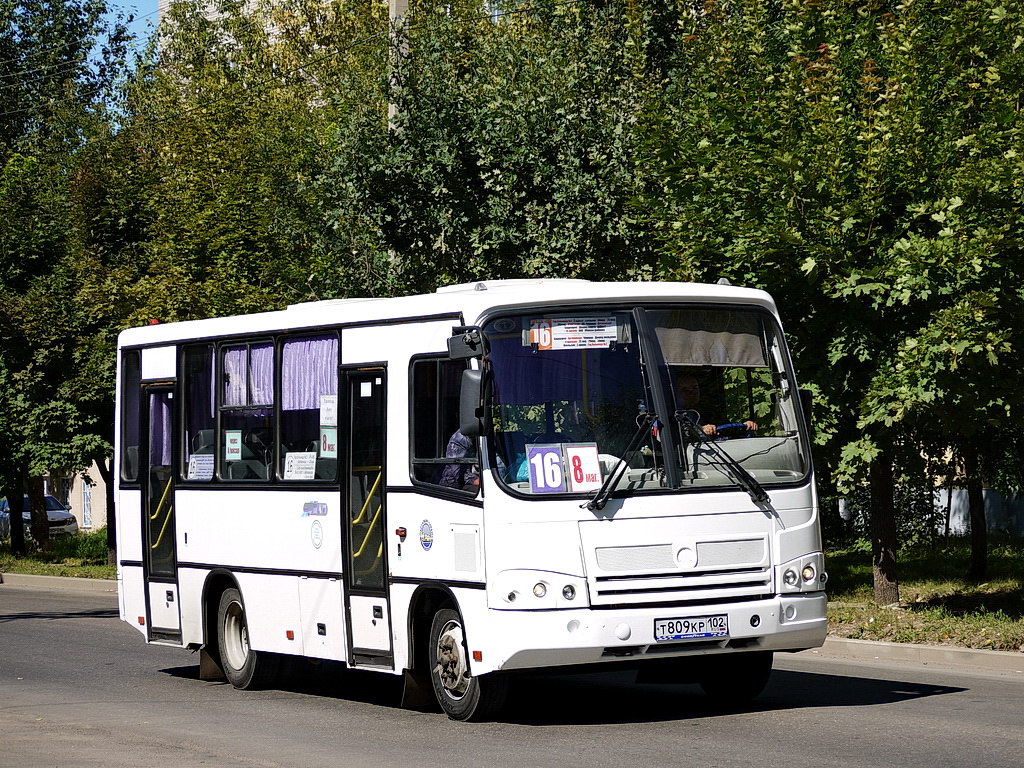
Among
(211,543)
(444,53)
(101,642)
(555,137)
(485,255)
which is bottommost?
(101,642)

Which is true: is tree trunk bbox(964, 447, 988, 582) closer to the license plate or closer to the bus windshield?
the bus windshield

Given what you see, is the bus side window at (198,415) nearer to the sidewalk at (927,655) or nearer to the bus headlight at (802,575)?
the bus headlight at (802,575)

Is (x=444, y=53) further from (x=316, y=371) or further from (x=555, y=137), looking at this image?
(x=316, y=371)

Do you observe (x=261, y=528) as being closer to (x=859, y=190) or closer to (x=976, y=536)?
(x=859, y=190)

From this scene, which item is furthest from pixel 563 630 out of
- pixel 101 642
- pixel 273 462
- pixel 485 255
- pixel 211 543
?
pixel 485 255

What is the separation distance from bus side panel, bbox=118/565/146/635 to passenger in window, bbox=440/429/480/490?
5.38 meters

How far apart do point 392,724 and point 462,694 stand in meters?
0.57

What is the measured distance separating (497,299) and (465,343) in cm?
42

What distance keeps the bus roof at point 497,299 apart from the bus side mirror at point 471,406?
0.60 meters

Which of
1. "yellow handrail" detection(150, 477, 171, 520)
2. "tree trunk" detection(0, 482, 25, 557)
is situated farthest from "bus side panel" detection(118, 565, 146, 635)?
"tree trunk" detection(0, 482, 25, 557)

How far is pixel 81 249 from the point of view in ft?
107

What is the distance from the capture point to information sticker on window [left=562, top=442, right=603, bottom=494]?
10414 mm

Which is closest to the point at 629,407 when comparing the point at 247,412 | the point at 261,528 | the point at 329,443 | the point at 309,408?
the point at 329,443

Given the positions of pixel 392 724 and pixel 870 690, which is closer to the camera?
pixel 392 724
